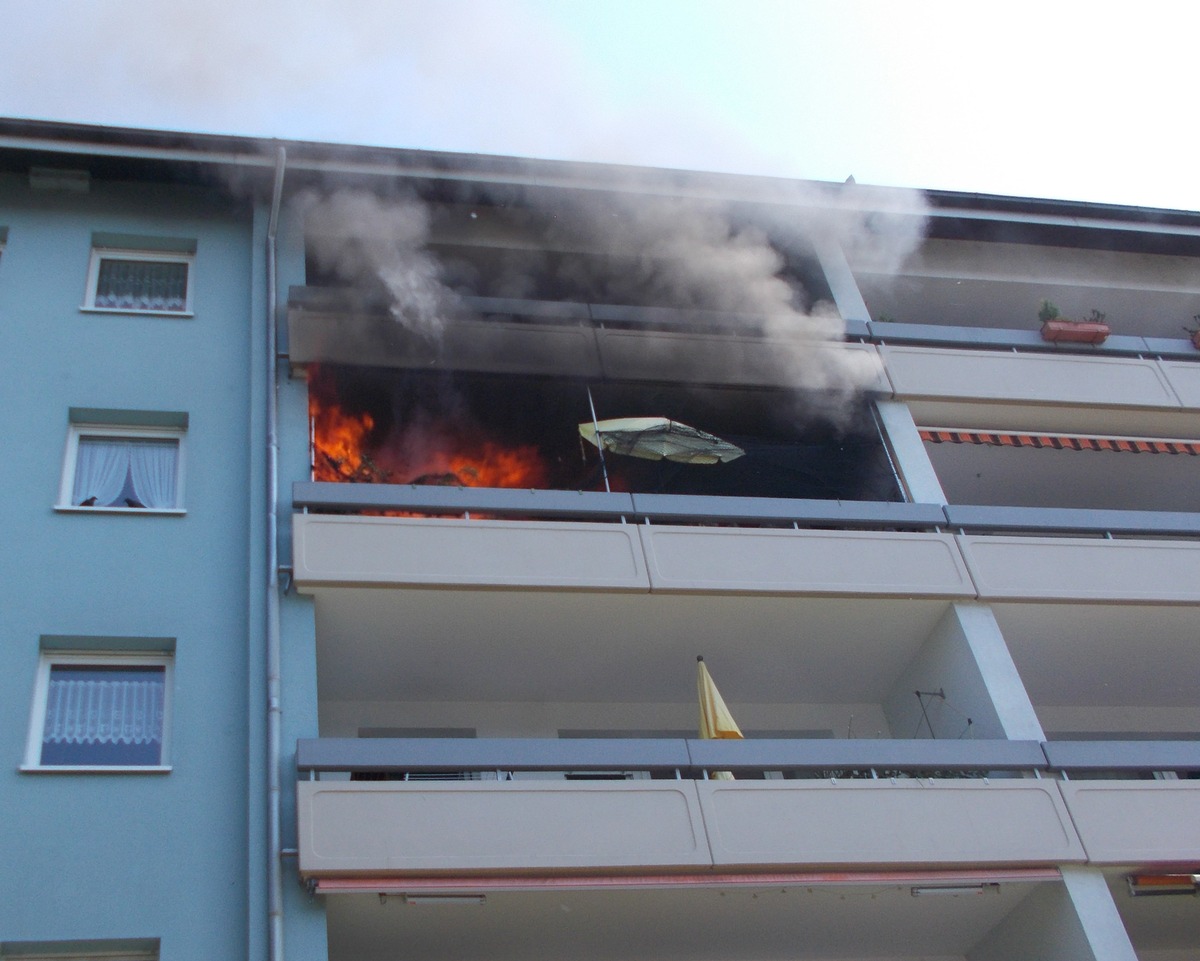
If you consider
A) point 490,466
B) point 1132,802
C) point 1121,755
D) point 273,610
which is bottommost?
point 1132,802

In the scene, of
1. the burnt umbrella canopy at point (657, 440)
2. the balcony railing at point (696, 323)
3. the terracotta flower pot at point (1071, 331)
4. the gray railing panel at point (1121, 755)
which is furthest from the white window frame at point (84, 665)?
the terracotta flower pot at point (1071, 331)

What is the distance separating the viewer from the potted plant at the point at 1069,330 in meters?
17.1

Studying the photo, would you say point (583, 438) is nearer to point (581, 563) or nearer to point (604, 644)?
point (581, 563)

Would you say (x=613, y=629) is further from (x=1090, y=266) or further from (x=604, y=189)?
(x=1090, y=266)

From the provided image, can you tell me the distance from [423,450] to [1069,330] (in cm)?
822

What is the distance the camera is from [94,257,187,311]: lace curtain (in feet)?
50.3

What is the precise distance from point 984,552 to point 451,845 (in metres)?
6.66

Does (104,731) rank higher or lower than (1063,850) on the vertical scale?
higher

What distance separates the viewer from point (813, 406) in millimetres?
16234

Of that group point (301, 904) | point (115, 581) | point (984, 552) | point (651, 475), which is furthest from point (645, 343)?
point (301, 904)

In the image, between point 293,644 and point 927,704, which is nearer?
point 293,644

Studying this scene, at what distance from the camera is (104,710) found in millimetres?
11773

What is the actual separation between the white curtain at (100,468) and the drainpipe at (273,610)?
5.11 feet

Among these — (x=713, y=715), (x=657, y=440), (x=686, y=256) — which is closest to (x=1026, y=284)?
(x=686, y=256)
